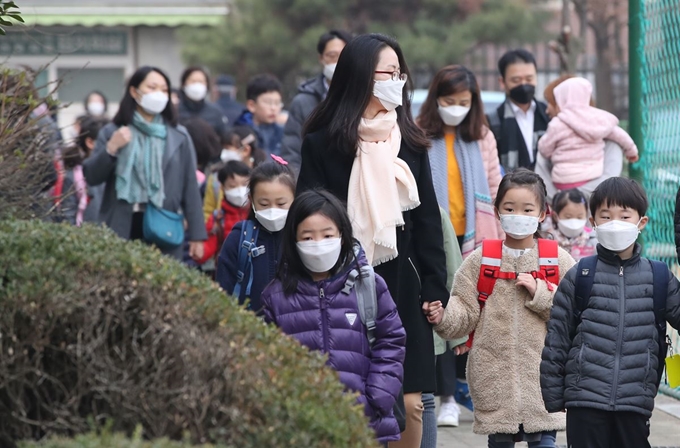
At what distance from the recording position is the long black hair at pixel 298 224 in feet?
16.3

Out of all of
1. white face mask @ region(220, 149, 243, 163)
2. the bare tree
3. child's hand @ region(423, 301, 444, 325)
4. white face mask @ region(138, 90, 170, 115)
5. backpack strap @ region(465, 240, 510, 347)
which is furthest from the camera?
the bare tree

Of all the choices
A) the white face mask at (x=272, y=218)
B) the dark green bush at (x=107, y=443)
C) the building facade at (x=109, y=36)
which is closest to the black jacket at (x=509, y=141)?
the white face mask at (x=272, y=218)

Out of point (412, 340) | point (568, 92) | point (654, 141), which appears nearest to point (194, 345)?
point (412, 340)

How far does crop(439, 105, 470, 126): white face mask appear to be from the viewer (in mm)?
7113

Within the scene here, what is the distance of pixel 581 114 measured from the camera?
8.07m

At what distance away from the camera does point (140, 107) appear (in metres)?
8.14

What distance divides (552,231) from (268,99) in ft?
11.5

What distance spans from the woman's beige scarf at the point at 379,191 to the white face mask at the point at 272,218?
1.59 feet

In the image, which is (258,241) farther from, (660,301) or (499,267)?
(660,301)

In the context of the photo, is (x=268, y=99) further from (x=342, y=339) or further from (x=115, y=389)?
(x=115, y=389)

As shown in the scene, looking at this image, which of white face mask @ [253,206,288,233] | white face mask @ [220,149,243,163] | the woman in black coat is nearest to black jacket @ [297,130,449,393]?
the woman in black coat

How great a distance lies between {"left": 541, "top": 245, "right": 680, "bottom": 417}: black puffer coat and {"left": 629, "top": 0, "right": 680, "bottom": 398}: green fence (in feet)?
9.87

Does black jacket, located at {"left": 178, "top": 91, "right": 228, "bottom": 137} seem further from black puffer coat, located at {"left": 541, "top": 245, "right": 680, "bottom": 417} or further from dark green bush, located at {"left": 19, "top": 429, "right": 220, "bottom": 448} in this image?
dark green bush, located at {"left": 19, "top": 429, "right": 220, "bottom": 448}

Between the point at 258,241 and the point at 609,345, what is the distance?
1.58m
